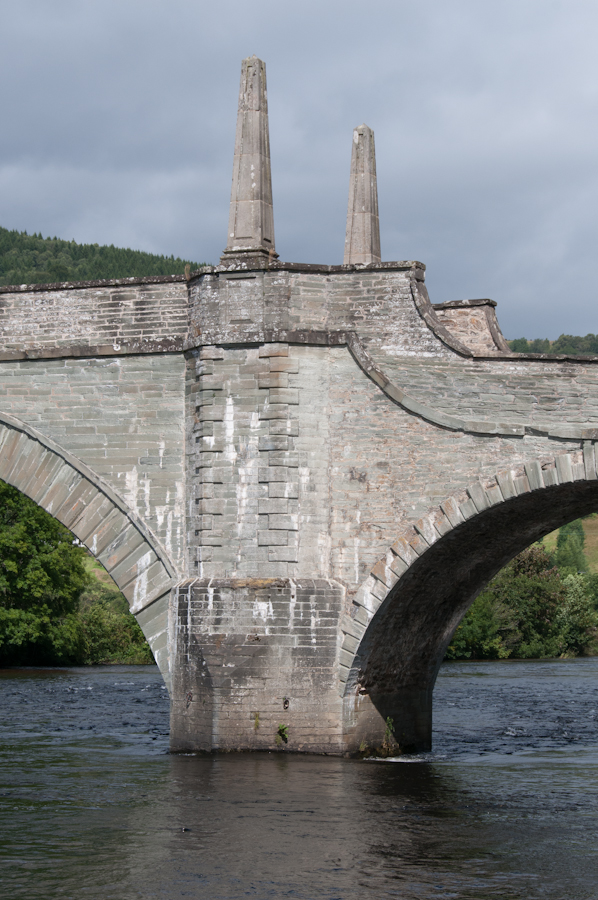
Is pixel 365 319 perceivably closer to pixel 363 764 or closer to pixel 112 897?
pixel 363 764

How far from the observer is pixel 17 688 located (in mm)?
26578

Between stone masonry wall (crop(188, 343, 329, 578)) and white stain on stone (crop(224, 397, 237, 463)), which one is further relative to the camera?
white stain on stone (crop(224, 397, 237, 463))

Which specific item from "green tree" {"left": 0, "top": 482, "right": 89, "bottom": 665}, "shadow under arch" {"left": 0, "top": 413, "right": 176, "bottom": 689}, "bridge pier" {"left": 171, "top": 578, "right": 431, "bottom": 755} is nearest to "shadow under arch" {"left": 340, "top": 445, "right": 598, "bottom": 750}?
"bridge pier" {"left": 171, "top": 578, "right": 431, "bottom": 755}

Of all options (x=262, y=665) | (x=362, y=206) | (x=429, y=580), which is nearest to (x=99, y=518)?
(x=262, y=665)

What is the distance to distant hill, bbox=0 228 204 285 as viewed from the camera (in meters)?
87.8

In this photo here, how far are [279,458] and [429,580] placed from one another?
237 centimetres

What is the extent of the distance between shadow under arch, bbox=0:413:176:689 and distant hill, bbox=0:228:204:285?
2705 inches

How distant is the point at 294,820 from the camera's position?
10.0 metres

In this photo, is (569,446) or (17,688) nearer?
(569,446)

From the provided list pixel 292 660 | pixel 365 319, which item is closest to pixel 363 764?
pixel 292 660

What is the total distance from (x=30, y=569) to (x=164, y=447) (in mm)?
20957

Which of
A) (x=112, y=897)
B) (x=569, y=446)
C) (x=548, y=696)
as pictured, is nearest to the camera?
(x=112, y=897)

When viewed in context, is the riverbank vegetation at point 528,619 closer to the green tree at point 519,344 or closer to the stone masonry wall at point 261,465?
the stone masonry wall at point 261,465

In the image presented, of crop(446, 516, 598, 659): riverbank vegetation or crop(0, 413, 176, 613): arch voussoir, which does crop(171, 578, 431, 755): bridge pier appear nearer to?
crop(0, 413, 176, 613): arch voussoir
